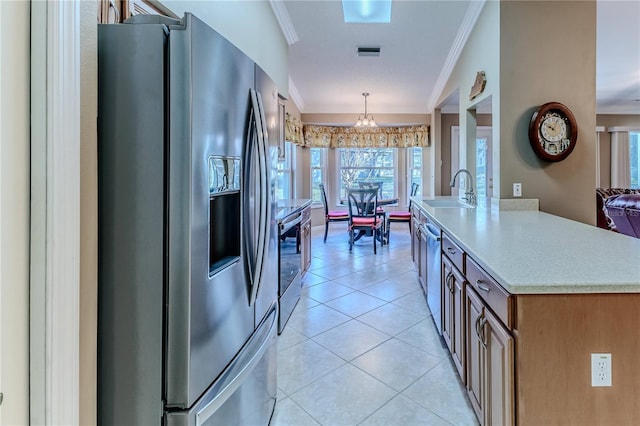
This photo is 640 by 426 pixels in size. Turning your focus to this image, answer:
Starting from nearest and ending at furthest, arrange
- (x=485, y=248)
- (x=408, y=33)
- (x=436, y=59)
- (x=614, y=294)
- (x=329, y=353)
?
(x=614, y=294)
(x=485, y=248)
(x=329, y=353)
(x=408, y=33)
(x=436, y=59)

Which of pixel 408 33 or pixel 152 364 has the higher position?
pixel 408 33

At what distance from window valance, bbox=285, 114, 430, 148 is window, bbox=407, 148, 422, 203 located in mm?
347

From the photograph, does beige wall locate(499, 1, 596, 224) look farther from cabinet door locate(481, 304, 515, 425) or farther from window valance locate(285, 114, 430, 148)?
window valance locate(285, 114, 430, 148)

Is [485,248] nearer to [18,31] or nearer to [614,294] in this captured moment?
[614,294]

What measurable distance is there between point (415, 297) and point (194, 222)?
291 cm

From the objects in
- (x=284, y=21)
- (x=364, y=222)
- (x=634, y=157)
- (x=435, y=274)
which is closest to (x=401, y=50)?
(x=284, y=21)

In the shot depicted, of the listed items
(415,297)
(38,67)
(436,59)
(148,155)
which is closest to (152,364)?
(148,155)

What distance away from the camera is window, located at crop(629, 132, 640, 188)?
25.2ft

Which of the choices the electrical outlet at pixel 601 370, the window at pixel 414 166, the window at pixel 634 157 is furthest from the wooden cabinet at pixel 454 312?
the window at pixel 634 157

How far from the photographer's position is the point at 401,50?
4.34 metres

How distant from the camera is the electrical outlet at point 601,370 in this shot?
112 centimetres

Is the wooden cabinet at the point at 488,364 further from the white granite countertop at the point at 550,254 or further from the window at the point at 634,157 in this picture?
the window at the point at 634,157

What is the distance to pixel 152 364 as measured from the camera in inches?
38.3

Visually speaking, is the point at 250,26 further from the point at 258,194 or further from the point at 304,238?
the point at 304,238
